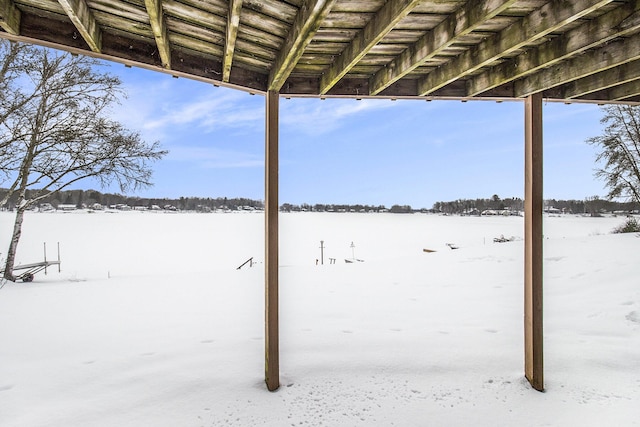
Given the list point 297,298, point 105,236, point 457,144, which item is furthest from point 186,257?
point 457,144

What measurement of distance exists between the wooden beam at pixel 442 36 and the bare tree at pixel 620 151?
9188 millimetres

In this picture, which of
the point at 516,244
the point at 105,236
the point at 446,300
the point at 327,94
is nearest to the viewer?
the point at 327,94

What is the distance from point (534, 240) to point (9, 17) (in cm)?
342

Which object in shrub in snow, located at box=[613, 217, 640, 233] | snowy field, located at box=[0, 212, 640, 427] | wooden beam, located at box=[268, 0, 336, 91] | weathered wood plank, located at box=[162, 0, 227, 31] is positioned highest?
weathered wood plank, located at box=[162, 0, 227, 31]

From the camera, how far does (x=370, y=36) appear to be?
1901 millimetres

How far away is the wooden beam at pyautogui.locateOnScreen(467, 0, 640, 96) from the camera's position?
70.0 inches

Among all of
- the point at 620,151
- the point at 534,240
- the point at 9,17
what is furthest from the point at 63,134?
the point at 620,151

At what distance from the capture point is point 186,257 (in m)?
19.8

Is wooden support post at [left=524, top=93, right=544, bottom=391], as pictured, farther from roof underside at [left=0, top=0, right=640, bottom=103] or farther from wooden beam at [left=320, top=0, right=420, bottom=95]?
wooden beam at [left=320, top=0, right=420, bottom=95]

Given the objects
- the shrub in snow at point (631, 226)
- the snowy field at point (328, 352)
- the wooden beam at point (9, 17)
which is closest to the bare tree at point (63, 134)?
the snowy field at point (328, 352)

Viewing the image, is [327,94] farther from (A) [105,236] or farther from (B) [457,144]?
(B) [457,144]

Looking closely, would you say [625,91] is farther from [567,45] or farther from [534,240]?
[534,240]

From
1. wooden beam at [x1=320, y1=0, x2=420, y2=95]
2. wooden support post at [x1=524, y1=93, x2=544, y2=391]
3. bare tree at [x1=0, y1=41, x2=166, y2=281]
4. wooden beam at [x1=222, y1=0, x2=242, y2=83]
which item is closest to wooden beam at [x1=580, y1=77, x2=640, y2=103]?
wooden support post at [x1=524, y1=93, x2=544, y2=391]

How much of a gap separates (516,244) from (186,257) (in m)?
16.1
